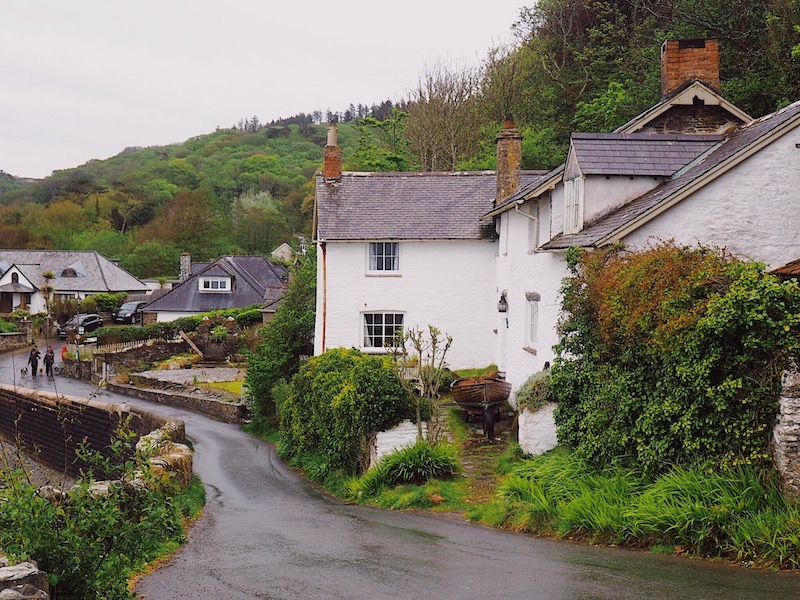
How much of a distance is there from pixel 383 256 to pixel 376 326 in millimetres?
2397

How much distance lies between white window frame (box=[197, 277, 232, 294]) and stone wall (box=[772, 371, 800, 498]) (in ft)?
168

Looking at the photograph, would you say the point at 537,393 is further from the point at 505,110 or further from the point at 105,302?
the point at 105,302

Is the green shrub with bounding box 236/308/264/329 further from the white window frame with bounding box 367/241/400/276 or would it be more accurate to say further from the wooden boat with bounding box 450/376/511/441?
the wooden boat with bounding box 450/376/511/441

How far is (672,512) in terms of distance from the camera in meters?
10.7

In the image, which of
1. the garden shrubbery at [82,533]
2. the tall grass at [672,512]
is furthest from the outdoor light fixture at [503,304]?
the garden shrubbery at [82,533]

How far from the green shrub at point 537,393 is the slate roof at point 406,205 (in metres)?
10.3

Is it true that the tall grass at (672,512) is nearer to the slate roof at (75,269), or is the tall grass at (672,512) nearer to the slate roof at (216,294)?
the slate roof at (216,294)

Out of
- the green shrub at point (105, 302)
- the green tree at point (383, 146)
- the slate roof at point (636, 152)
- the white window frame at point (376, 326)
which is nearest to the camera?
the slate roof at point (636, 152)

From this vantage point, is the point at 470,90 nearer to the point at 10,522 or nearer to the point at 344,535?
the point at 344,535

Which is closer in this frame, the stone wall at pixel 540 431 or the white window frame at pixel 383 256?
the stone wall at pixel 540 431

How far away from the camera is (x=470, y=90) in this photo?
51719 mm

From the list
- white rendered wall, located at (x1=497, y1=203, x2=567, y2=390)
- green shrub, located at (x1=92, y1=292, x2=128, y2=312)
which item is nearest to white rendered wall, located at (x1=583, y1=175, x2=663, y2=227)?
white rendered wall, located at (x1=497, y1=203, x2=567, y2=390)

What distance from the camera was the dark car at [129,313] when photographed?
2458 inches

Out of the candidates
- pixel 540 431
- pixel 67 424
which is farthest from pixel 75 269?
pixel 540 431
